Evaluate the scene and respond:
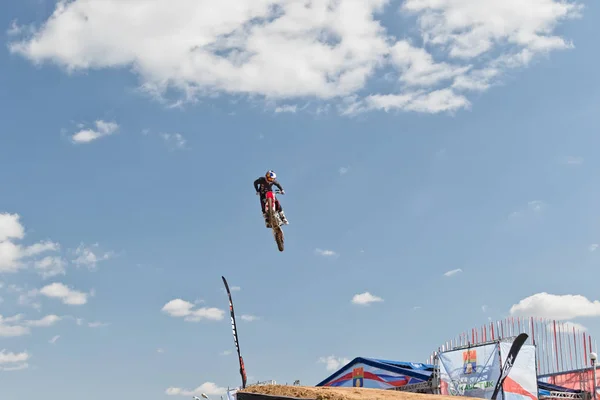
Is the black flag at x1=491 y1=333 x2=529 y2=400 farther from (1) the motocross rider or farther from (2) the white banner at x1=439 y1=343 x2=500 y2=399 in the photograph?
(1) the motocross rider

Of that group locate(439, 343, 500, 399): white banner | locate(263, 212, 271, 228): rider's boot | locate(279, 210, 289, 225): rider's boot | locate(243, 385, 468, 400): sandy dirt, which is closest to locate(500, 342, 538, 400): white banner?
locate(439, 343, 500, 399): white banner

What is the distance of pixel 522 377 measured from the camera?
1261 inches

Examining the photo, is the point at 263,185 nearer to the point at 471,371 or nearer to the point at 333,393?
the point at 333,393

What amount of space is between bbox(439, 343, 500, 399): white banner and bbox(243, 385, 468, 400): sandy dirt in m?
15.5

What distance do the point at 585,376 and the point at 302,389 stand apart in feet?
76.6

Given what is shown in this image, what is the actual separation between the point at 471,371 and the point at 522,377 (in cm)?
219

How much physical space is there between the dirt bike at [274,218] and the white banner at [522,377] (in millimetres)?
13477

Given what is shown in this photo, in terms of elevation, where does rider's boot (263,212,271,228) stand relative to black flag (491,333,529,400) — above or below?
above

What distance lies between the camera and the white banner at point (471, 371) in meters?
32.1

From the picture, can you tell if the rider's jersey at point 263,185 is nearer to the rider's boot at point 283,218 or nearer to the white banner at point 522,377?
the rider's boot at point 283,218

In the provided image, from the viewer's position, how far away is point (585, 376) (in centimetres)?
3556

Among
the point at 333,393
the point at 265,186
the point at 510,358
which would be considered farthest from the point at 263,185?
the point at 510,358

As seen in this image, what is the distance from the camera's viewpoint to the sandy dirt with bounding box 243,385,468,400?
53.1 feet

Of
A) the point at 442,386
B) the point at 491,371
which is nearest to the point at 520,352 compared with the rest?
the point at 491,371
